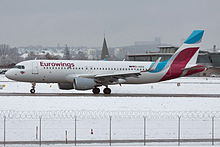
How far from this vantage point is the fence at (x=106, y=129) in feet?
55.0

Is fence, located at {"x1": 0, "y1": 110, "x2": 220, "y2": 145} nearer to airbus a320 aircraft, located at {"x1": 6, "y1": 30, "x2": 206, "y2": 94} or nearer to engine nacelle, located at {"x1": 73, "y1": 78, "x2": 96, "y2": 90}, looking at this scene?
engine nacelle, located at {"x1": 73, "y1": 78, "x2": 96, "y2": 90}

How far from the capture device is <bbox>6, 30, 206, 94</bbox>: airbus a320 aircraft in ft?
122

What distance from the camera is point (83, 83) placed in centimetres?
3597

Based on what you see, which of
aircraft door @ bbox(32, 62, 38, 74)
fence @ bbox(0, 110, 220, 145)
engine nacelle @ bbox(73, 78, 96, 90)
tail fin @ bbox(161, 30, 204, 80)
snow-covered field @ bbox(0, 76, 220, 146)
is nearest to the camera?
fence @ bbox(0, 110, 220, 145)

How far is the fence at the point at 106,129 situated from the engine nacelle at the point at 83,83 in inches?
443

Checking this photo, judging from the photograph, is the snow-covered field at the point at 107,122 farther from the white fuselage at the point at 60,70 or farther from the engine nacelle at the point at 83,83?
the white fuselage at the point at 60,70

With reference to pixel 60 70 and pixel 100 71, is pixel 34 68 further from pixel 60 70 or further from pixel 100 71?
pixel 100 71

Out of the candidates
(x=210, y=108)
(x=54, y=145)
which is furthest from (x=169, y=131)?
(x=210, y=108)

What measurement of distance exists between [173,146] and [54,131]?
6.31 m

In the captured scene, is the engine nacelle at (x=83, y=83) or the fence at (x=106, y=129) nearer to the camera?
the fence at (x=106, y=129)

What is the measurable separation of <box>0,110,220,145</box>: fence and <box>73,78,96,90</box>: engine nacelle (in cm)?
1126

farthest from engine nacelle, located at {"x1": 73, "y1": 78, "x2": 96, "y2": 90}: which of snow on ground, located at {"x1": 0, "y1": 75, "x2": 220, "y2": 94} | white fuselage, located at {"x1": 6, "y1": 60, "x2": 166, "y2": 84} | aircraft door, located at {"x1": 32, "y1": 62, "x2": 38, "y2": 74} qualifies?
Answer: snow on ground, located at {"x1": 0, "y1": 75, "x2": 220, "y2": 94}

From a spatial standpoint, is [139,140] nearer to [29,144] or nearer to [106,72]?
[29,144]

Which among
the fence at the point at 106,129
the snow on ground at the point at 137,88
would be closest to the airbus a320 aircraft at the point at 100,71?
the snow on ground at the point at 137,88
